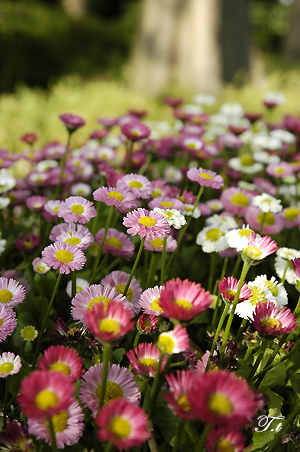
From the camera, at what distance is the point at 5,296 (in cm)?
94

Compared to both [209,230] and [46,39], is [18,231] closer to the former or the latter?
[209,230]

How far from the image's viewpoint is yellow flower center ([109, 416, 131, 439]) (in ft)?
1.88

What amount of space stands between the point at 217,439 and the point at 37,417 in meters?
0.28

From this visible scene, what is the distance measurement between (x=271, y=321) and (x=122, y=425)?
1.22ft

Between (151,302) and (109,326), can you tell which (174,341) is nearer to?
(109,326)

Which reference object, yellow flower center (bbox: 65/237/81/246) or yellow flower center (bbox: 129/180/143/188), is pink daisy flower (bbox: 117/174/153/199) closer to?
yellow flower center (bbox: 129/180/143/188)

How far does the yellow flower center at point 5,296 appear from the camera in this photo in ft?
3.05

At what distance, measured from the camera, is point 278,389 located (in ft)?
3.36

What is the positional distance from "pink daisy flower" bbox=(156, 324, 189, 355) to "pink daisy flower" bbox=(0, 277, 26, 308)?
0.43 metres

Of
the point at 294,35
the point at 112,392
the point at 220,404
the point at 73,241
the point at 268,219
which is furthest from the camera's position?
the point at 294,35

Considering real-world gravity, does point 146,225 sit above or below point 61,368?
above

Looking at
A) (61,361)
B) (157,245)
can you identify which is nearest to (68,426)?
(61,361)

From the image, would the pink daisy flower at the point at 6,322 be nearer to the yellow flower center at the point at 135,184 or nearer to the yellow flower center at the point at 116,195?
the yellow flower center at the point at 116,195

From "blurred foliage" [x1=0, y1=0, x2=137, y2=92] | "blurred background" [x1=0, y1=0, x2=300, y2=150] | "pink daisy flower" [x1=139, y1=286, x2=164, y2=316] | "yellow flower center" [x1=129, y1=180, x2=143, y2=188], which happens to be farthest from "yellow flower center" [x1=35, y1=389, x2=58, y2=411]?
"blurred foliage" [x1=0, y1=0, x2=137, y2=92]
